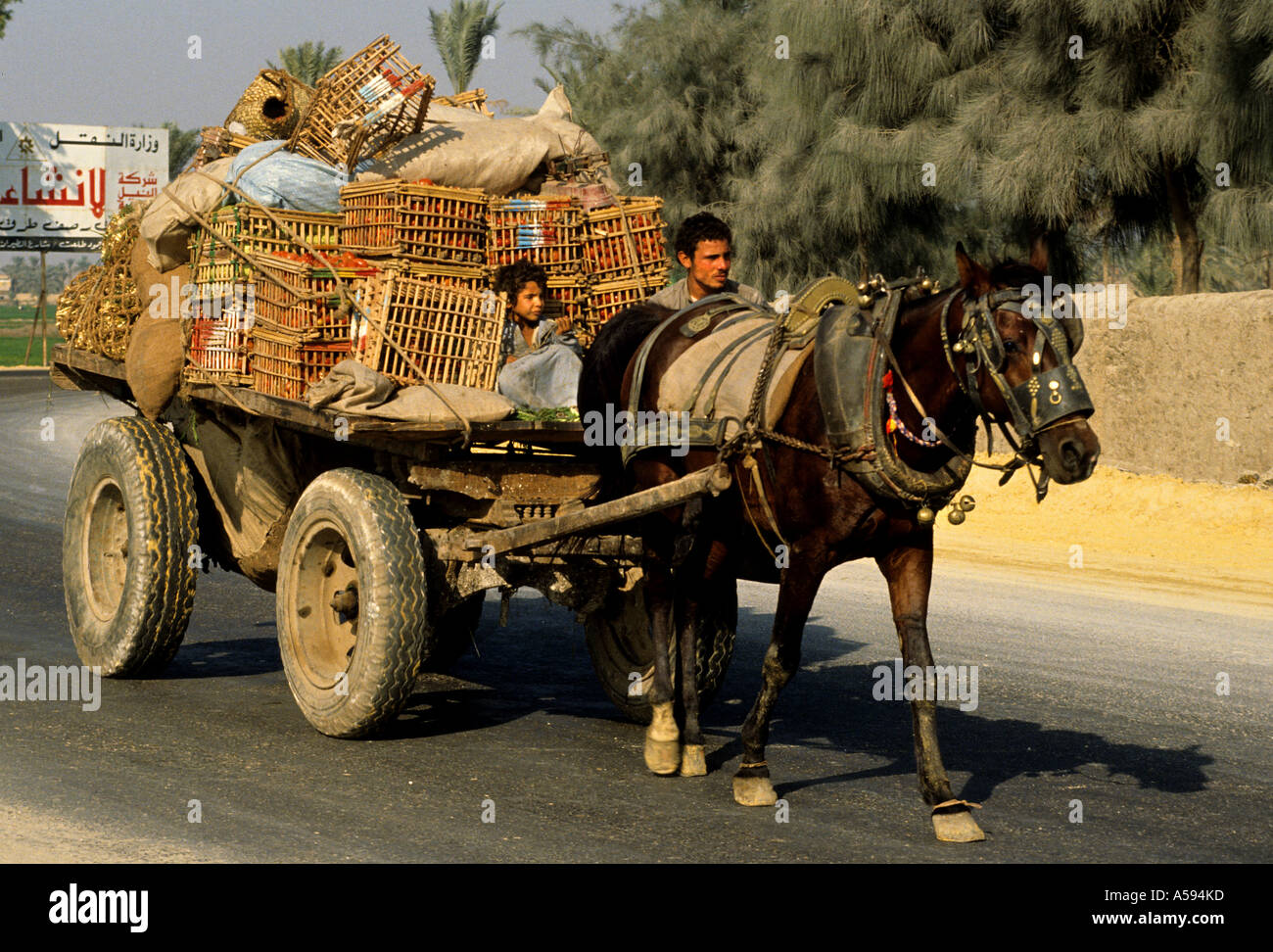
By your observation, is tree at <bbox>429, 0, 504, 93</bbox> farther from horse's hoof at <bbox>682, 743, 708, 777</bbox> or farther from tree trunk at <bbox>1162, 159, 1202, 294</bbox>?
horse's hoof at <bbox>682, 743, 708, 777</bbox>

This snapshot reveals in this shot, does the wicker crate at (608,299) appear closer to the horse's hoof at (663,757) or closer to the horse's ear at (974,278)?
the horse's hoof at (663,757)

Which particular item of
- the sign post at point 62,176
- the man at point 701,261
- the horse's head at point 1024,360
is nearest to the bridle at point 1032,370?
the horse's head at point 1024,360

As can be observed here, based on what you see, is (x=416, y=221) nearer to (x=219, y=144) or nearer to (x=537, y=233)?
(x=537, y=233)

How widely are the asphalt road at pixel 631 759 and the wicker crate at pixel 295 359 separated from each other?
66.4 inches

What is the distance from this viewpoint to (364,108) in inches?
331

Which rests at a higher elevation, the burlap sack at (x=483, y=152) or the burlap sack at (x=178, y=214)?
the burlap sack at (x=483, y=152)

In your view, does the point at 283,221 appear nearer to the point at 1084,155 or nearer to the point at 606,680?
the point at 606,680

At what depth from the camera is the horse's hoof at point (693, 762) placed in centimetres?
692

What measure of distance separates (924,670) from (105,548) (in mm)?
5432

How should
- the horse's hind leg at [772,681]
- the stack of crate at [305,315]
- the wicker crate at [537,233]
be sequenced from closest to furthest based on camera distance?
the horse's hind leg at [772,681]
the stack of crate at [305,315]
the wicker crate at [537,233]

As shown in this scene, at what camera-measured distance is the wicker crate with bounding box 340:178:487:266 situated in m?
7.64

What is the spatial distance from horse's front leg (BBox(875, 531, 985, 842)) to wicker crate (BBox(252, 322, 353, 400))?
289 centimetres

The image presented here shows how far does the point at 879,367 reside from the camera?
5879mm
